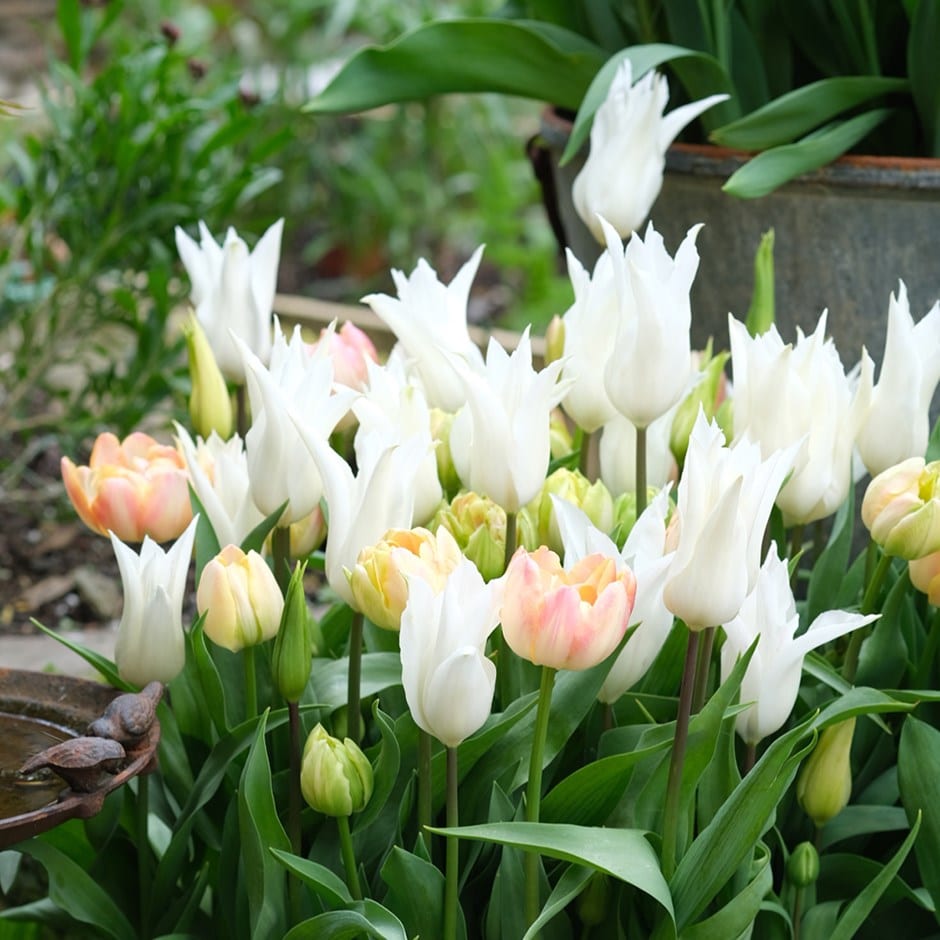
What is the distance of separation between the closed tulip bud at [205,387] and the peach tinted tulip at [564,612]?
19.6 inches

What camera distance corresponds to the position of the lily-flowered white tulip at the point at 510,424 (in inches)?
43.0

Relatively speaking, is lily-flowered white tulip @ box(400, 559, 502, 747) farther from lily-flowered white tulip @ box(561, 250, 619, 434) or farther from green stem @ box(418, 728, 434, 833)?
lily-flowered white tulip @ box(561, 250, 619, 434)

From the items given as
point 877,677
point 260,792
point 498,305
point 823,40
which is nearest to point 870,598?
point 877,677

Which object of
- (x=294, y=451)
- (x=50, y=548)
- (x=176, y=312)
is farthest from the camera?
(x=176, y=312)

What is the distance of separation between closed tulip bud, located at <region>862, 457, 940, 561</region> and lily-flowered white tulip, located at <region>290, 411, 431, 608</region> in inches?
13.2

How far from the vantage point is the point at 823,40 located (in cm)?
193

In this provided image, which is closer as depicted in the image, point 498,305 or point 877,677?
point 877,677

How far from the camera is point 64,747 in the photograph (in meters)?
0.99

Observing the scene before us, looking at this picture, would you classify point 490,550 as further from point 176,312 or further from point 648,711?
point 176,312

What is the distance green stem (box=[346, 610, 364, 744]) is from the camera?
112cm

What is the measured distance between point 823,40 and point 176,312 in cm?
171

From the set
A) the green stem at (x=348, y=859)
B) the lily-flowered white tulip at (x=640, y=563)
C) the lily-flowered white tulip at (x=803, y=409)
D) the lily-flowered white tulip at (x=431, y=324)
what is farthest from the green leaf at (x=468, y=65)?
the green stem at (x=348, y=859)

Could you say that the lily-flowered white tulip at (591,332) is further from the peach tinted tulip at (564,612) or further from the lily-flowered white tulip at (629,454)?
the peach tinted tulip at (564,612)

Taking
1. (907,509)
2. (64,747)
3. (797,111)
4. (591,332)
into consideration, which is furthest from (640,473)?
(797,111)
